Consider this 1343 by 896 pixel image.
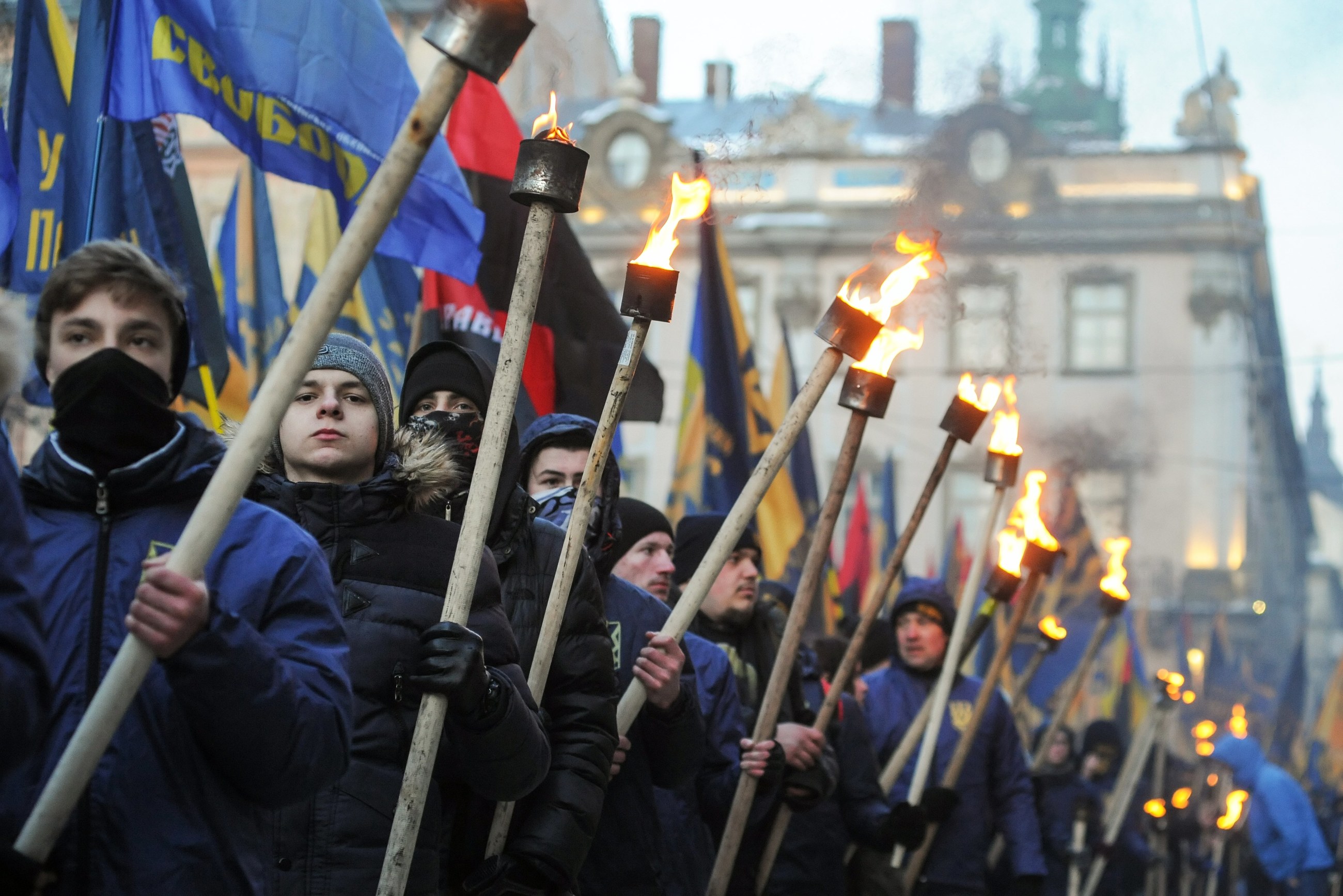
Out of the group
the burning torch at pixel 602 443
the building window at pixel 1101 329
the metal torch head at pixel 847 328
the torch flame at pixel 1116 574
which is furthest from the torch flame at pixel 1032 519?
the building window at pixel 1101 329

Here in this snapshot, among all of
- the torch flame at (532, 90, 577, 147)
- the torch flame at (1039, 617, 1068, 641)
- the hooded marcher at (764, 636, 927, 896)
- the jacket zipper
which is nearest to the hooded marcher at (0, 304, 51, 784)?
the jacket zipper

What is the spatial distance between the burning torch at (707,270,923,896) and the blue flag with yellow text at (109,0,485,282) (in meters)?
1.86

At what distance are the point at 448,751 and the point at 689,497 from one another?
20.3 feet

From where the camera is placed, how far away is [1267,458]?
36625 millimetres

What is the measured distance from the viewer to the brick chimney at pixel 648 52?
32.6 meters

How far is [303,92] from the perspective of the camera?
5418 millimetres

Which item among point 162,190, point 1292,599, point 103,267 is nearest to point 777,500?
point 162,190

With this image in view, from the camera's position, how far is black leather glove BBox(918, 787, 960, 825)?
626 centimetres

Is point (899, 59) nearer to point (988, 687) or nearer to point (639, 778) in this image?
point (988, 687)

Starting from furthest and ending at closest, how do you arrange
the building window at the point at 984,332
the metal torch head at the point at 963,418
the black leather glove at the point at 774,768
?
the building window at the point at 984,332, the metal torch head at the point at 963,418, the black leather glove at the point at 774,768

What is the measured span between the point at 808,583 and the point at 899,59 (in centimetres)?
3198

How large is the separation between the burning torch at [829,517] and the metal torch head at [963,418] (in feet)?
0.94

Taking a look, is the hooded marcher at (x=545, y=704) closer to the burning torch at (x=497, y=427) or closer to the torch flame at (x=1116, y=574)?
the burning torch at (x=497, y=427)

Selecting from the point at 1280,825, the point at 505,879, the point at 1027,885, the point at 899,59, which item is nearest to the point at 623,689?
the point at 505,879
